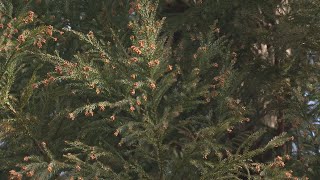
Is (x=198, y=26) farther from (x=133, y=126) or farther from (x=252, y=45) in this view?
(x=133, y=126)

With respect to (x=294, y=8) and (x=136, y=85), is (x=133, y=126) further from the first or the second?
(x=294, y=8)

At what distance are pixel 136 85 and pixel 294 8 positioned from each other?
1840 mm

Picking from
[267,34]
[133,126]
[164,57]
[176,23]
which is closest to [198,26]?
[176,23]

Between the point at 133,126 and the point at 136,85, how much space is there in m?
0.48

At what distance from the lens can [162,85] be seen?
398cm

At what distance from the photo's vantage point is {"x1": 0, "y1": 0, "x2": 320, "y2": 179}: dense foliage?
386cm

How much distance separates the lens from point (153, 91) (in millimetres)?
3963

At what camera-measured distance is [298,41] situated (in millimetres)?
4723

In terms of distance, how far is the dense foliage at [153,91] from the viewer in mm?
3861

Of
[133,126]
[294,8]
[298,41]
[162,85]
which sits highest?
[294,8]

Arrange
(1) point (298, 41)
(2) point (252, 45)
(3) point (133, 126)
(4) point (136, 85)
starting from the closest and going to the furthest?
(4) point (136, 85)
(3) point (133, 126)
(1) point (298, 41)
(2) point (252, 45)

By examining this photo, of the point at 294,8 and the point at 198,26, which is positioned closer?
the point at 294,8

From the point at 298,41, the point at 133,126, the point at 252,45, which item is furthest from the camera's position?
the point at 252,45

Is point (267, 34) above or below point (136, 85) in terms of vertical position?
above
